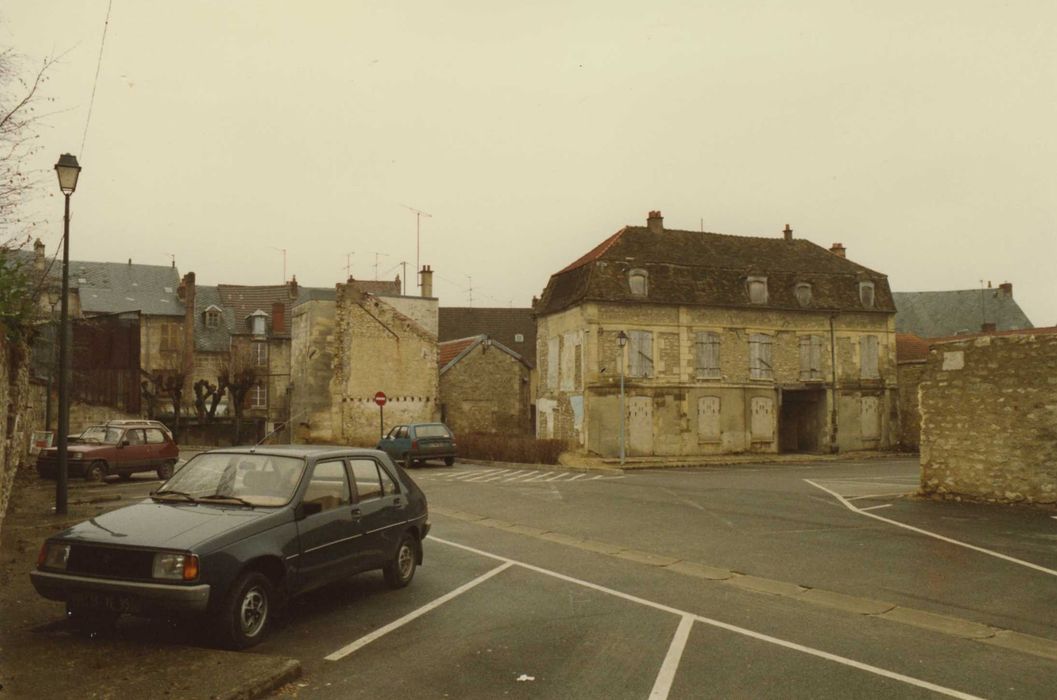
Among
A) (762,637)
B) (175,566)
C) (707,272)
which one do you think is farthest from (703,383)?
(175,566)

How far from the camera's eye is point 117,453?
20.7m

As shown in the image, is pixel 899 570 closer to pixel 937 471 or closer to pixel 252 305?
pixel 937 471

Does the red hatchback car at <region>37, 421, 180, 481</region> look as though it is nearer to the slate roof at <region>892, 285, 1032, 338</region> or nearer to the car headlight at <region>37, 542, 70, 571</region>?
the car headlight at <region>37, 542, 70, 571</region>

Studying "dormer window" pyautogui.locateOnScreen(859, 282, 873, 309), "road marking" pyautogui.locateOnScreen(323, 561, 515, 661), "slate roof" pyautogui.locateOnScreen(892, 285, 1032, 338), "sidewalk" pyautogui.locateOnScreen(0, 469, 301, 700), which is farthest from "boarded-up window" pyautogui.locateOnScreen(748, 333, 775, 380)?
"sidewalk" pyautogui.locateOnScreen(0, 469, 301, 700)

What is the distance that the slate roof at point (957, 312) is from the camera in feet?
184

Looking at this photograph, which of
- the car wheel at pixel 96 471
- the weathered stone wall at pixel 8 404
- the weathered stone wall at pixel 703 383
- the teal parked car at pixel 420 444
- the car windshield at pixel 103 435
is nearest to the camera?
the weathered stone wall at pixel 8 404

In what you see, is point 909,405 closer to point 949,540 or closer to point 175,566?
point 949,540

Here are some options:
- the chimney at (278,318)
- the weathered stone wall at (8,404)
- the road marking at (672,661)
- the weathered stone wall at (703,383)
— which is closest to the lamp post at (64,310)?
the weathered stone wall at (8,404)

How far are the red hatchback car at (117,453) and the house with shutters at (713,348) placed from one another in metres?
16.4

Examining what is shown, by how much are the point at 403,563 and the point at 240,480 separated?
2.20 metres

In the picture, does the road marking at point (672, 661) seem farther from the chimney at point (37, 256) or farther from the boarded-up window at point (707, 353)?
the boarded-up window at point (707, 353)

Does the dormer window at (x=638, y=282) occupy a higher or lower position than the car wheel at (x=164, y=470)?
higher

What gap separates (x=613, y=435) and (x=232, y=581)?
27505mm

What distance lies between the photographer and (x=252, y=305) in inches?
2372
